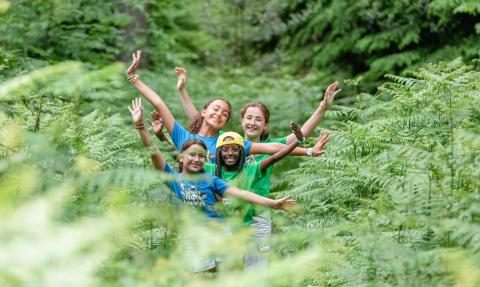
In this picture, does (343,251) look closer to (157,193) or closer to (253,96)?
(157,193)

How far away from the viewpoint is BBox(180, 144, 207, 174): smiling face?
5422 millimetres

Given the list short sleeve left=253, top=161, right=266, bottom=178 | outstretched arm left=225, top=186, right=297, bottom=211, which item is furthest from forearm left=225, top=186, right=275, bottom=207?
short sleeve left=253, top=161, right=266, bottom=178

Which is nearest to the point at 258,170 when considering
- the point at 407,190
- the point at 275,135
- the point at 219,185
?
the point at 219,185

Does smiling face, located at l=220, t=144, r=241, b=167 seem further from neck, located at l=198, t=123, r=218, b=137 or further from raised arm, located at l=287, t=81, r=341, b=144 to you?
raised arm, located at l=287, t=81, r=341, b=144

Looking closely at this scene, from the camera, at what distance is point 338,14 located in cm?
1346

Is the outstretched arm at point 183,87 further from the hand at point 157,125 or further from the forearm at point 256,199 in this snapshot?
the forearm at point 256,199

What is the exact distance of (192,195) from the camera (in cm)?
539

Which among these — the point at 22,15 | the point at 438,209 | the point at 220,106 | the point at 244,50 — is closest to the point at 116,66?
the point at 438,209

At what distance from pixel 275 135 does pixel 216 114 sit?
591 centimetres

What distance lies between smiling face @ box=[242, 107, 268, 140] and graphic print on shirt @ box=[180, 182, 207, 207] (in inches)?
56.8

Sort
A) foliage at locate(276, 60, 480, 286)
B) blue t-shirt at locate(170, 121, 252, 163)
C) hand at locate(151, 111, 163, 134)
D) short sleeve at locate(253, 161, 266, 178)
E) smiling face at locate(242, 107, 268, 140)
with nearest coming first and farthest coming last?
foliage at locate(276, 60, 480, 286) < short sleeve at locate(253, 161, 266, 178) < hand at locate(151, 111, 163, 134) < blue t-shirt at locate(170, 121, 252, 163) < smiling face at locate(242, 107, 268, 140)

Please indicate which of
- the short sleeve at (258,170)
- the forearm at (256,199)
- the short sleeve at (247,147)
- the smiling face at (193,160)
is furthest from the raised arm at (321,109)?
the forearm at (256,199)

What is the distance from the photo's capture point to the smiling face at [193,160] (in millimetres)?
5422

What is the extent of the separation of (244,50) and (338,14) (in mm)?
4439
